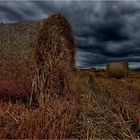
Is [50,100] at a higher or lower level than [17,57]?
lower

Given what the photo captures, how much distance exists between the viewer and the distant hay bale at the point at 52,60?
7.39 m

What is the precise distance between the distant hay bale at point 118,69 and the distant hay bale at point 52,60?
972 centimetres

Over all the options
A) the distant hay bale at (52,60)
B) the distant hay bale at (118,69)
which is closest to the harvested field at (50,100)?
the distant hay bale at (52,60)

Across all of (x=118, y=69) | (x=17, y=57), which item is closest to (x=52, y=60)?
(x=17, y=57)

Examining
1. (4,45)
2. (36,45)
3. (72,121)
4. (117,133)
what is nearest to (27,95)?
(36,45)

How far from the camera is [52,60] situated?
761 centimetres

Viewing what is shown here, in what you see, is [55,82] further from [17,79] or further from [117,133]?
[117,133]

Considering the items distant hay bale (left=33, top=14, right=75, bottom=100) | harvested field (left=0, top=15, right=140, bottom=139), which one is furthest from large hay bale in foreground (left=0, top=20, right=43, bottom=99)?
distant hay bale (left=33, top=14, right=75, bottom=100)

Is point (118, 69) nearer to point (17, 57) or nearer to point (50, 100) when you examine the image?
point (17, 57)

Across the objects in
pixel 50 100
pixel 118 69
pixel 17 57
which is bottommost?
pixel 50 100

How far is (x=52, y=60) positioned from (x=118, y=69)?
10.6m

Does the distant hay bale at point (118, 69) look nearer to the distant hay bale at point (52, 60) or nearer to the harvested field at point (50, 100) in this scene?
the harvested field at point (50, 100)

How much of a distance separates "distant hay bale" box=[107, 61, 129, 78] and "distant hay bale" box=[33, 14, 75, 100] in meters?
9.72

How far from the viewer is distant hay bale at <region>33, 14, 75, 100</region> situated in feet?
24.3
